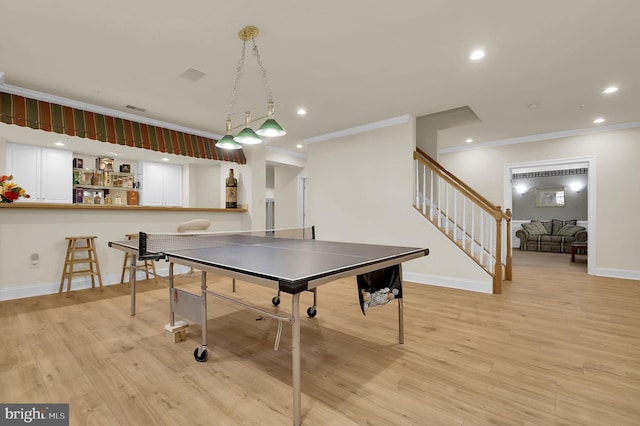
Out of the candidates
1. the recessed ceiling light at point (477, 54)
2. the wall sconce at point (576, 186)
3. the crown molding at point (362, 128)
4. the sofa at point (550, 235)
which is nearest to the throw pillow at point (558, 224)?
the sofa at point (550, 235)

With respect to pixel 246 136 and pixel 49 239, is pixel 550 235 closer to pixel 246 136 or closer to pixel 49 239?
pixel 246 136

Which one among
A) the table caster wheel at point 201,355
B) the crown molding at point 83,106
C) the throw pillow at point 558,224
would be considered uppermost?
the crown molding at point 83,106

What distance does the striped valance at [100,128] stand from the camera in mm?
3559

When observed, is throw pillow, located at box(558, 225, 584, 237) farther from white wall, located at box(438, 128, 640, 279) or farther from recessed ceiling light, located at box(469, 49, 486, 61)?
recessed ceiling light, located at box(469, 49, 486, 61)

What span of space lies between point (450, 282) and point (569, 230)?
21.3ft

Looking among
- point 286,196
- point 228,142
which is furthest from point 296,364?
point 286,196

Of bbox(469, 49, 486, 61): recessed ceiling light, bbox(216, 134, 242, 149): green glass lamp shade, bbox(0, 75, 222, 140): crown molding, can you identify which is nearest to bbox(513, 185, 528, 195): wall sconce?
bbox(469, 49, 486, 61): recessed ceiling light

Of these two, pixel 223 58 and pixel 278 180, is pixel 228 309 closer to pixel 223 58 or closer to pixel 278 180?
→ pixel 223 58

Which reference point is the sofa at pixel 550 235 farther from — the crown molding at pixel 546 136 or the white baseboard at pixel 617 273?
the crown molding at pixel 546 136

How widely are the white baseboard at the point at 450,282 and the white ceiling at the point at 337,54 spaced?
2525 mm

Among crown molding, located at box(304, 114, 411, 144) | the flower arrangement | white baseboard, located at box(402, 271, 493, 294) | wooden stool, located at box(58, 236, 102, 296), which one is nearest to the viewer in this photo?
the flower arrangement

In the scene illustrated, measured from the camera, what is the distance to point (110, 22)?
7.79 feet

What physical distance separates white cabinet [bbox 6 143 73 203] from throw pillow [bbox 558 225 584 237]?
1197cm

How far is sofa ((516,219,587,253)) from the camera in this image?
8172mm
